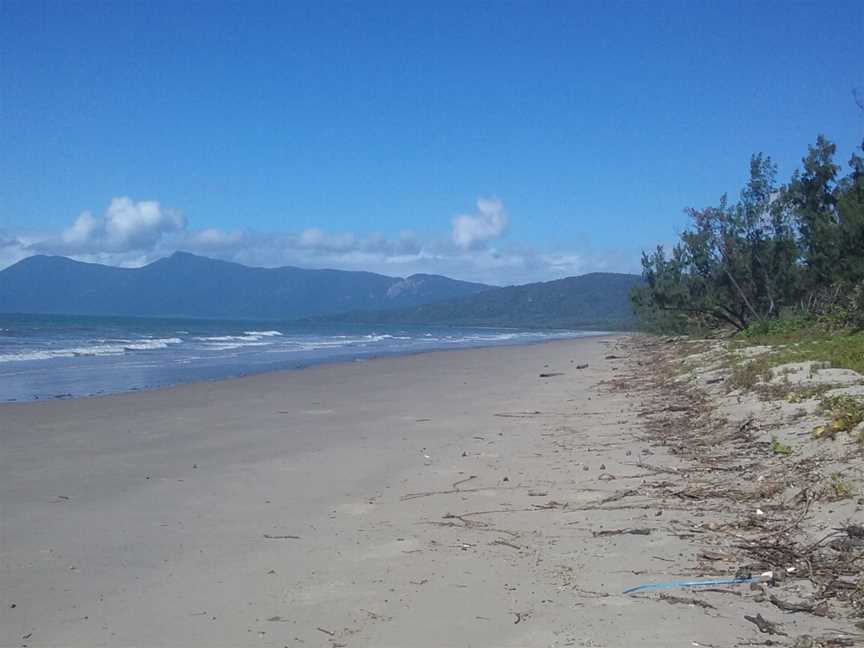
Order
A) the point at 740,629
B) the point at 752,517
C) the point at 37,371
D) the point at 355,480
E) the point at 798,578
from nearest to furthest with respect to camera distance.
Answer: the point at 740,629
the point at 798,578
the point at 752,517
the point at 355,480
the point at 37,371

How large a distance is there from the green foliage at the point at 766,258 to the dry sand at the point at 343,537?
1929 cm

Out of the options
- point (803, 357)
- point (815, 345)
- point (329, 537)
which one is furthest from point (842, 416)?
point (815, 345)

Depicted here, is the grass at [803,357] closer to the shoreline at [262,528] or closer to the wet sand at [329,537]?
the wet sand at [329,537]

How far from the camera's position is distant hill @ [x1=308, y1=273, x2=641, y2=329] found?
153m

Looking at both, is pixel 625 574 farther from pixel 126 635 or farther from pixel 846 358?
pixel 846 358

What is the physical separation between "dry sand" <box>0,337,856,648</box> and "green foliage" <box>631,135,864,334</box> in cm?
1929

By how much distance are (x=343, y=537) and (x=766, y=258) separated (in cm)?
3028

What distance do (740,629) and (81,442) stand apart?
32.9 feet

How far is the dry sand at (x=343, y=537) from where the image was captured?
4629 millimetres


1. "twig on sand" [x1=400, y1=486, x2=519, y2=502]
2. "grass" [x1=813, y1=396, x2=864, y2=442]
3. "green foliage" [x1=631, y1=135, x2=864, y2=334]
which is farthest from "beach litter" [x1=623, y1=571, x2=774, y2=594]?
"green foliage" [x1=631, y1=135, x2=864, y2=334]

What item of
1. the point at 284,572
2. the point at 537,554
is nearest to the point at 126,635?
the point at 284,572

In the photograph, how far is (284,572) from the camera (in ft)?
18.5

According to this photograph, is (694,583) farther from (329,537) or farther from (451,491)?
(451,491)

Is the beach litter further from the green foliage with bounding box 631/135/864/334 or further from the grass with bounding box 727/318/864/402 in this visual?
the green foliage with bounding box 631/135/864/334
